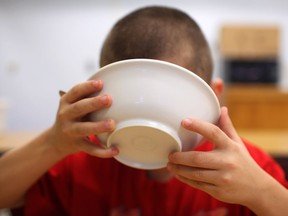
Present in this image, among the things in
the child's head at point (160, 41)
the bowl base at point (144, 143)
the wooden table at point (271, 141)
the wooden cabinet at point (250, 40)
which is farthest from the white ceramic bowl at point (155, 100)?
the wooden cabinet at point (250, 40)

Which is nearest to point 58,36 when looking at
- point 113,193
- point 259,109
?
point 259,109

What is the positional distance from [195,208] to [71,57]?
3910 mm

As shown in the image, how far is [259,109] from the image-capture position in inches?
131

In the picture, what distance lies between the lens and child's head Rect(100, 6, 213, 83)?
595 mm

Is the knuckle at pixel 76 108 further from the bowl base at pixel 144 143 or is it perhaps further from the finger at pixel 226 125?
the finger at pixel 226 125

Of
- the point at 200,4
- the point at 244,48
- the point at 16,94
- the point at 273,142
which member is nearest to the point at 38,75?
the point at 16,94

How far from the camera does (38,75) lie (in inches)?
175

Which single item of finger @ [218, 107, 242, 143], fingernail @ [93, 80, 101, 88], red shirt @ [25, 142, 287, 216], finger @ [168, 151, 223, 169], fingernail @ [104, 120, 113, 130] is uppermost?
fingernail @ [93, 80, 101, 88]

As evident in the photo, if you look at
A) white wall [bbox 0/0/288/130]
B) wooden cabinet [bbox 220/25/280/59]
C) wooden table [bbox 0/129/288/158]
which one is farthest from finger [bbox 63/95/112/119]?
white wall [bbox 0/0/288/130]

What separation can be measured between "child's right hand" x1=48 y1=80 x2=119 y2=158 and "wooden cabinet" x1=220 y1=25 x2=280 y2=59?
367cm

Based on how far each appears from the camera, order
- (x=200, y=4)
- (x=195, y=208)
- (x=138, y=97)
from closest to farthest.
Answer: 1. (x=138, y=97)
2. (x=195, y=208)
3. (x=200, y=4)

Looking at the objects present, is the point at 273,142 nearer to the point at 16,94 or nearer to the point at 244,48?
the point at 244,48

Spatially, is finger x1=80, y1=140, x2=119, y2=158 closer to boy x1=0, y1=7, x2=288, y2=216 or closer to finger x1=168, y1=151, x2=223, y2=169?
boy x1=0, y1=7, x2=288, y2=216

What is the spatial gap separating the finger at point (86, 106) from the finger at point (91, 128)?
2 centimetres
